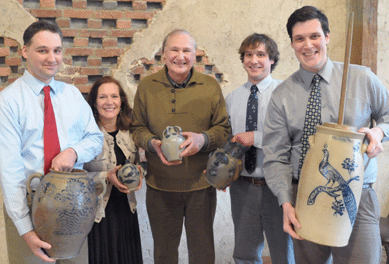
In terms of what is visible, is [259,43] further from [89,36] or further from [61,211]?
[61,211]

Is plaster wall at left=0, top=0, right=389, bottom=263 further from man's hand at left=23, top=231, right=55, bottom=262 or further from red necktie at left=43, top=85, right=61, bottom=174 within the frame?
man's hand at left=23, top=231, right=55, bottom=262

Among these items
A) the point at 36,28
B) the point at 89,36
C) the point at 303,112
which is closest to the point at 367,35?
the point at 303,112

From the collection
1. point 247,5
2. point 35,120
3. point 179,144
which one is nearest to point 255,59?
point 179,144

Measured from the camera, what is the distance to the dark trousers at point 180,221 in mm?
2242

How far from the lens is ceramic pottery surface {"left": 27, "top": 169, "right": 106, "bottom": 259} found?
163 centimetres

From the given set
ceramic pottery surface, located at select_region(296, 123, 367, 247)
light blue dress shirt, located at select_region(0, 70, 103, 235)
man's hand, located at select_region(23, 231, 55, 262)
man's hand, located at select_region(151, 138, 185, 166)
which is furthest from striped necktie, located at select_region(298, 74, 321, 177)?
man's hand, located at select_region(23, 231, 55, 262)

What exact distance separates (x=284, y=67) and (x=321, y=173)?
76.5 inches

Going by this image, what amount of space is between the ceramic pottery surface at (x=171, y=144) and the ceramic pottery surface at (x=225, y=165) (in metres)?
0.20

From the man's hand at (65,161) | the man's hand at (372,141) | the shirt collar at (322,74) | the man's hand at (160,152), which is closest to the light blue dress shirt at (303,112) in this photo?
the shirt collar at (322,74)

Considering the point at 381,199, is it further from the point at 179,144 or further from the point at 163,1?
the point at 163,1

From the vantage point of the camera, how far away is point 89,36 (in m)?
2.72

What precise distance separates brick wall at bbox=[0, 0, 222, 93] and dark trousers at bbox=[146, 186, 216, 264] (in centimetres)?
105

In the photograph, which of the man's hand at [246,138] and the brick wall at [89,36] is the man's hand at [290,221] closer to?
the man's hand at [246,138]

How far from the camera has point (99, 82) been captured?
2.41m
